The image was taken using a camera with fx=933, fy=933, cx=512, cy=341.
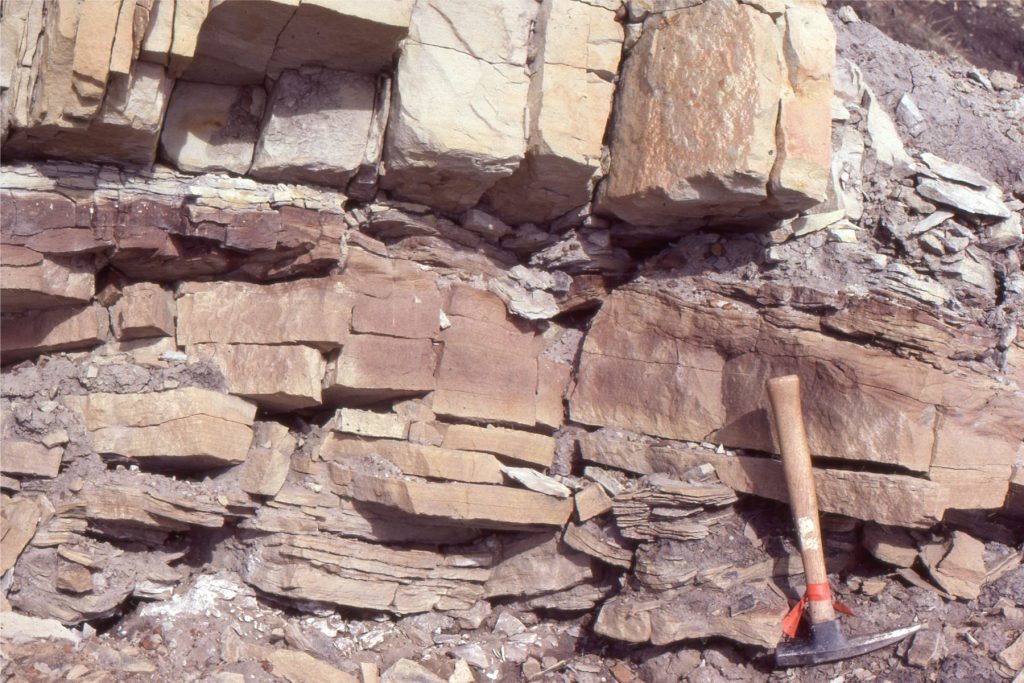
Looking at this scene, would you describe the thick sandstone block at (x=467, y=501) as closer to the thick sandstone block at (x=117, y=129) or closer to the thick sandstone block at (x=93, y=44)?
the thick sandstone block at (x=117, y=129)

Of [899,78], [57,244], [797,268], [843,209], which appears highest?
[899,78]

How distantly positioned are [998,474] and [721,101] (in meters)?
2.76

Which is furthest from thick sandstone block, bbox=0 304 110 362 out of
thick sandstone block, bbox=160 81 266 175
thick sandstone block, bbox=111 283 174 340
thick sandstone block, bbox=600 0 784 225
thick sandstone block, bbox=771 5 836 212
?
thick sandstone block, bbox=771 5 836 212

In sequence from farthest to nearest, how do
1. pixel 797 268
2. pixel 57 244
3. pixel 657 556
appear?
1. pixel 797 268
2. pixel 657 556
3. pixel 57 244

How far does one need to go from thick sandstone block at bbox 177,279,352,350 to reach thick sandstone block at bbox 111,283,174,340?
0.33 feet

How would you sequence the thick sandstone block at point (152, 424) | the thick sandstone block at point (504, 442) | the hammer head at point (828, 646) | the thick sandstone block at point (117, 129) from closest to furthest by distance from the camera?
the thick sandstone block at point (117, 129) < the hammer head at point (828, 646) < the thick sandstone block at point (152, 424) < the thick sandstone block at point (504, 442)

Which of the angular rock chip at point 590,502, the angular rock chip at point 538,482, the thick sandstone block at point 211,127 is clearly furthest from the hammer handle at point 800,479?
the thick sandstone block at point 211,127

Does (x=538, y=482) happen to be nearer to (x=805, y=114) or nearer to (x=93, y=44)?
(x=805, y=114)

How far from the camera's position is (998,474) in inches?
218

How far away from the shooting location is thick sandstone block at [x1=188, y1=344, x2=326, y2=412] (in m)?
5.52

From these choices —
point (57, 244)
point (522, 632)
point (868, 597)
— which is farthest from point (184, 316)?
point (868, 597)

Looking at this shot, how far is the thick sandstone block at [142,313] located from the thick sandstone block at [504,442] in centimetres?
183

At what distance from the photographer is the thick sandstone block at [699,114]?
5473 millimetres

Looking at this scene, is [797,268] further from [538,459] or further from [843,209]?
[538,459]
